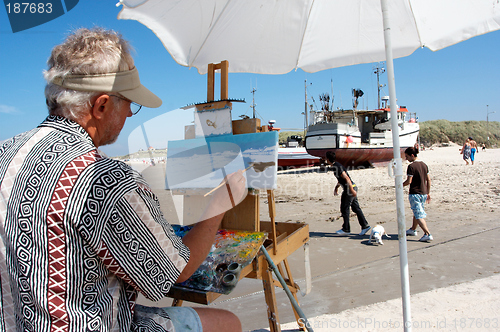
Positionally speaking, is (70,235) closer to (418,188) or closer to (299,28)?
(299,28)

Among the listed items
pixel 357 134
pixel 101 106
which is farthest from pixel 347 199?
pixel 357 134

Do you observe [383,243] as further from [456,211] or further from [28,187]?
[28,187]

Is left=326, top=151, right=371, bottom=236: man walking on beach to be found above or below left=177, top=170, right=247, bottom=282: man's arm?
below

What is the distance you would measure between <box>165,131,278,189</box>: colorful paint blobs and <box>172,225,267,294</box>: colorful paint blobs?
403 millimetres

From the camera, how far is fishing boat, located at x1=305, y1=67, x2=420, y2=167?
19.1 m

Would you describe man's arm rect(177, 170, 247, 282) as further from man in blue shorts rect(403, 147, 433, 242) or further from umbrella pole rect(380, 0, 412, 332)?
man in blue shorts rect(403, 147, 433, 242)

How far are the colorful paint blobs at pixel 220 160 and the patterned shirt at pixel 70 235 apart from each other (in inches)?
A: 55.4

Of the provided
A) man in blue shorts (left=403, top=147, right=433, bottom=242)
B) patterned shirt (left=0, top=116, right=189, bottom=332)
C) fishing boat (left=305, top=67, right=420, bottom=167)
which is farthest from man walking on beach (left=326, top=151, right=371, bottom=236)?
fishing boat (left=305, top=67, right=420, bottom=167)

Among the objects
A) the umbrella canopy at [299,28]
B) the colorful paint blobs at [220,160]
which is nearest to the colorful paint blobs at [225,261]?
the colorful paint blobs at [220,160]

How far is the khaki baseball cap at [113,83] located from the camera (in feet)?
3.28

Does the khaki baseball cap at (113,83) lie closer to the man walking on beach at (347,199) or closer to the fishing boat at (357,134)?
the man walking on beach at (347,199)

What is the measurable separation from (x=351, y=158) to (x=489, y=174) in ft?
27.9

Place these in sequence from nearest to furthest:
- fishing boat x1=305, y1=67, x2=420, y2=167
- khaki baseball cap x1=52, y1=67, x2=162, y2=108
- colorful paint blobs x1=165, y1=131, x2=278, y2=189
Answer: khaki baseball cap x1=52, y1=67, x2=162, y2=108 < colorful paint blobs x1=165, y1=131, x2=278, y2=189 < fishing boat x1=305, y1=67, x2=420, y2=167

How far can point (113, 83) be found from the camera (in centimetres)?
105
